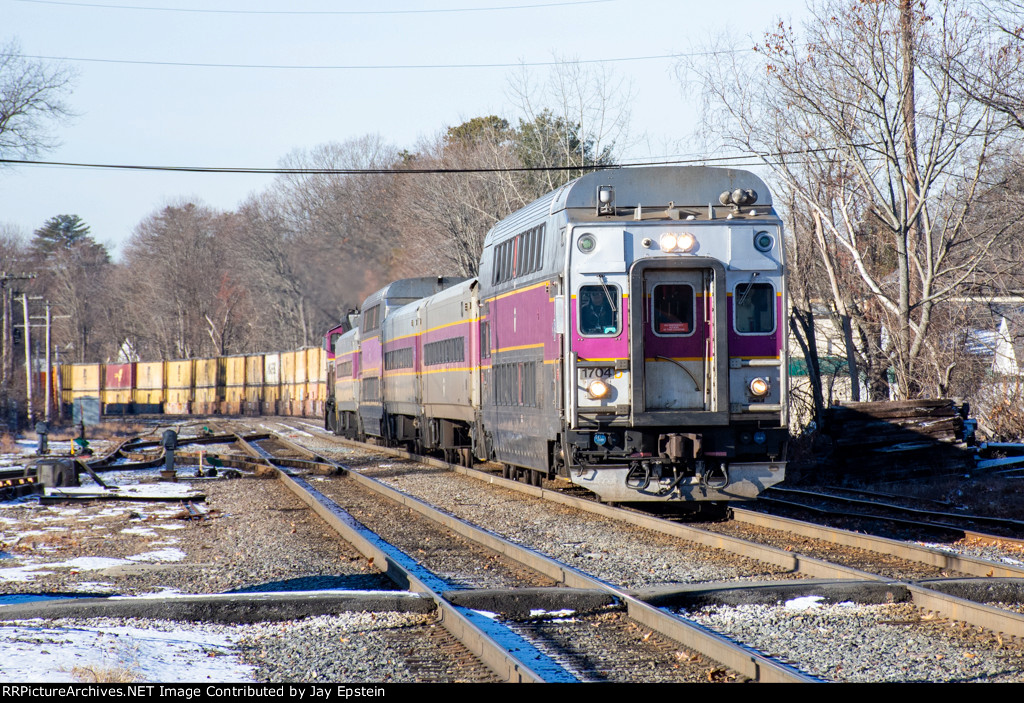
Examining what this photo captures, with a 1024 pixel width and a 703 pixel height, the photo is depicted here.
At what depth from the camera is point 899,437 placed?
54.1 ft

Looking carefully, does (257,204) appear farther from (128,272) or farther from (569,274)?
(569,274)

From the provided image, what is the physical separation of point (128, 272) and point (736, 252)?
94759mm

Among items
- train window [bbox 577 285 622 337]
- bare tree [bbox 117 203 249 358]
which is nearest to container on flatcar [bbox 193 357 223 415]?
bare tree [bbox 117 203 249 358]

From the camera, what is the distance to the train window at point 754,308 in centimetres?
1159

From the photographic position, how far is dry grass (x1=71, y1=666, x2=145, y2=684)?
5.07 metres

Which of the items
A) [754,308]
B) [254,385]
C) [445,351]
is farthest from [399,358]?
[254,385]

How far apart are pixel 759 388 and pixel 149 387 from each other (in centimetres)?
6684

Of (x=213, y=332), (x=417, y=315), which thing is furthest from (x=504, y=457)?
(x=213, y=332)

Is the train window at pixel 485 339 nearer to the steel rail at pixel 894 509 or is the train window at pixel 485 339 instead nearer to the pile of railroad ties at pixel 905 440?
the steel rail at pixel 894 509

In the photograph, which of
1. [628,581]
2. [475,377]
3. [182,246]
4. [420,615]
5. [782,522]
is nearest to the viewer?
[420,615]

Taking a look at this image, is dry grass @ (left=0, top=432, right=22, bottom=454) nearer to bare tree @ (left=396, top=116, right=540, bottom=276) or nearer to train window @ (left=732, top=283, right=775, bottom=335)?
bare tree @ (left=396, top=116, right=540, bottom=276)

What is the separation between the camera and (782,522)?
36.9 feet

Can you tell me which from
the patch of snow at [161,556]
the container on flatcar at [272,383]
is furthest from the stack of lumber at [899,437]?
the container on flatcar at [272,383]

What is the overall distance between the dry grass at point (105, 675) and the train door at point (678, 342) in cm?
722
